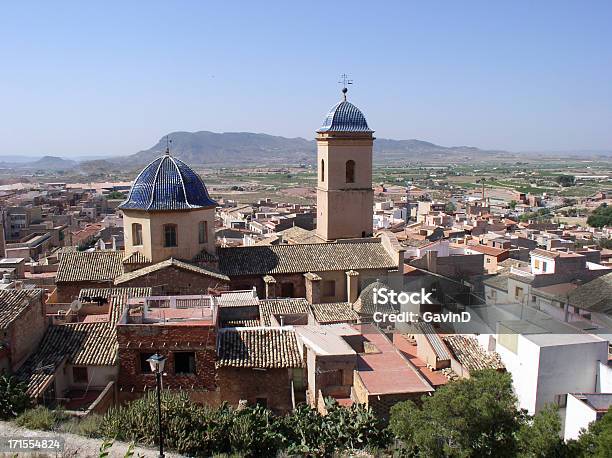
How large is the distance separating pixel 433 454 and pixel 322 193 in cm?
1703

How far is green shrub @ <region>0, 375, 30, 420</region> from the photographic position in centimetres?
1032

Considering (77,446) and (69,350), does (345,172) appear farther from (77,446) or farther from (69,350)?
(77,446)

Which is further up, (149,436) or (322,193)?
(322,193)

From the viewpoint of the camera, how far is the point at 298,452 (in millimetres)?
9102

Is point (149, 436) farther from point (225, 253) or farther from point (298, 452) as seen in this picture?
point (225, 253)

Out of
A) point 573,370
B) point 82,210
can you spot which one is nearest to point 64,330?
point 573,370

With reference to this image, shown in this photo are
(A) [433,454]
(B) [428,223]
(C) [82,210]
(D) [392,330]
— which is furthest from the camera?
(C) [82,210]

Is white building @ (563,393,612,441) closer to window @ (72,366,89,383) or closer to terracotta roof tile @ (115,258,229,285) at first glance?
window @ (72,366,89,383)

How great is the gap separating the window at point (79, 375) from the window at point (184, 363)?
7.28 feet

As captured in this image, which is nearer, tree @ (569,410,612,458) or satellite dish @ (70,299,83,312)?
tree @ (569,410,612,458)

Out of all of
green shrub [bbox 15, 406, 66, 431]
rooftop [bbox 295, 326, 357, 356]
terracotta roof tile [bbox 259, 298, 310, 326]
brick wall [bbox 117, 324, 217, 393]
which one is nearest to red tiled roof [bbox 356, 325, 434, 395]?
rooftop [bbox 295, 326, 357, 356]

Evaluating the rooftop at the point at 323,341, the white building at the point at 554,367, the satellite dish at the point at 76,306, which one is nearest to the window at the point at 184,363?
the rooftop at the point at 323,341

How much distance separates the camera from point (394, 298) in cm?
1958

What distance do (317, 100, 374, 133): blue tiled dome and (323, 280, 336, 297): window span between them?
21.5ft
